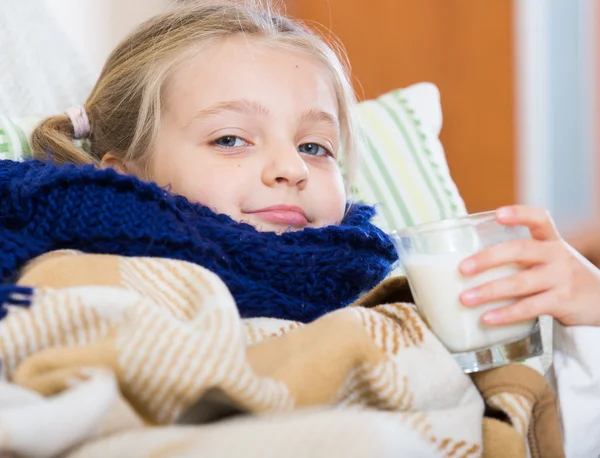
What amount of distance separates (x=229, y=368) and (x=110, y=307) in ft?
0.35

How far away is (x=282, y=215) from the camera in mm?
898

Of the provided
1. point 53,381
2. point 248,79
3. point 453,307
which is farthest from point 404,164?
point 53,381

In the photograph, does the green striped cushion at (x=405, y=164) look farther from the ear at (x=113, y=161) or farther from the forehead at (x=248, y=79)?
the ear at (x=113, y=161)

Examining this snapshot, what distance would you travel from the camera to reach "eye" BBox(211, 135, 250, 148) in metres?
0.94

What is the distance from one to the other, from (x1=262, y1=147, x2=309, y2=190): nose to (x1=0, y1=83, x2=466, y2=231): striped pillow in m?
0.42

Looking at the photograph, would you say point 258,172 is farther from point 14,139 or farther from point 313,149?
point 14,139

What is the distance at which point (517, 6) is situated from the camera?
269 cm

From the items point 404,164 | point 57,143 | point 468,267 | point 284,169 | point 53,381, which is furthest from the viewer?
point 404,164

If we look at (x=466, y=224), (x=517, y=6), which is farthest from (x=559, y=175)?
(x=466, y=224)

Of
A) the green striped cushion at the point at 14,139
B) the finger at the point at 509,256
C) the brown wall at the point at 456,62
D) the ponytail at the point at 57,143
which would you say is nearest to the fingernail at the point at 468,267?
the finger at the point at 509,256

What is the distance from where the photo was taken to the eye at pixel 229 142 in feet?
3.09

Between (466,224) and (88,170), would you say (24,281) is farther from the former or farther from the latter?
(466,224)

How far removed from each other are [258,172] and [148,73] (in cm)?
27

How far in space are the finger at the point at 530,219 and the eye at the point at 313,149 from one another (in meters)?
0.38
